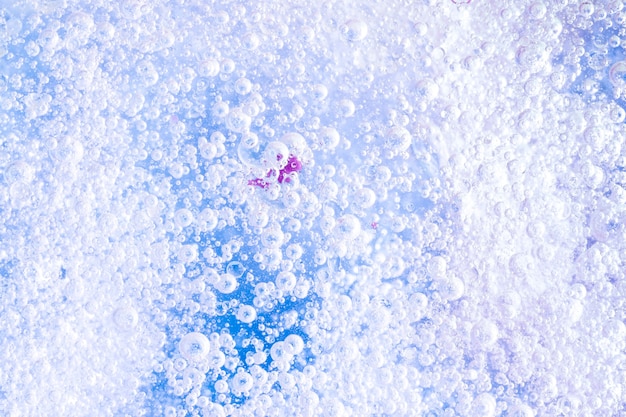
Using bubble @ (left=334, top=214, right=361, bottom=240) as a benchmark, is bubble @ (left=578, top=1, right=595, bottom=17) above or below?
above

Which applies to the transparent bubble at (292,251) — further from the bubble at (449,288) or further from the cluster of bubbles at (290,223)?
the bubble at (449,288)

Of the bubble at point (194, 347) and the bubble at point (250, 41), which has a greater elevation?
the bubble at point (250, 41)

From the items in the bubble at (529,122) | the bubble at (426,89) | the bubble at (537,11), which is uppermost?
the bubble at (537,11)

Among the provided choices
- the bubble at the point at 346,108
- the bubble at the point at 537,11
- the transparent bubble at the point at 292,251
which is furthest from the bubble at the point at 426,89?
the transparent bubble at the point at 292,251

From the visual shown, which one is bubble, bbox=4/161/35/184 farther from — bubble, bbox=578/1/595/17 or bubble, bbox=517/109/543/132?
bubble, bbox=578/1/595/17

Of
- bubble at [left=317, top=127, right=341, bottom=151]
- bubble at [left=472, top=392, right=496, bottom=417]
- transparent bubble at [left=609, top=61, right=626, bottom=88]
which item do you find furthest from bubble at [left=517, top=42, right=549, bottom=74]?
bubble at [left=472, top=392, right=496, bottom=417]
